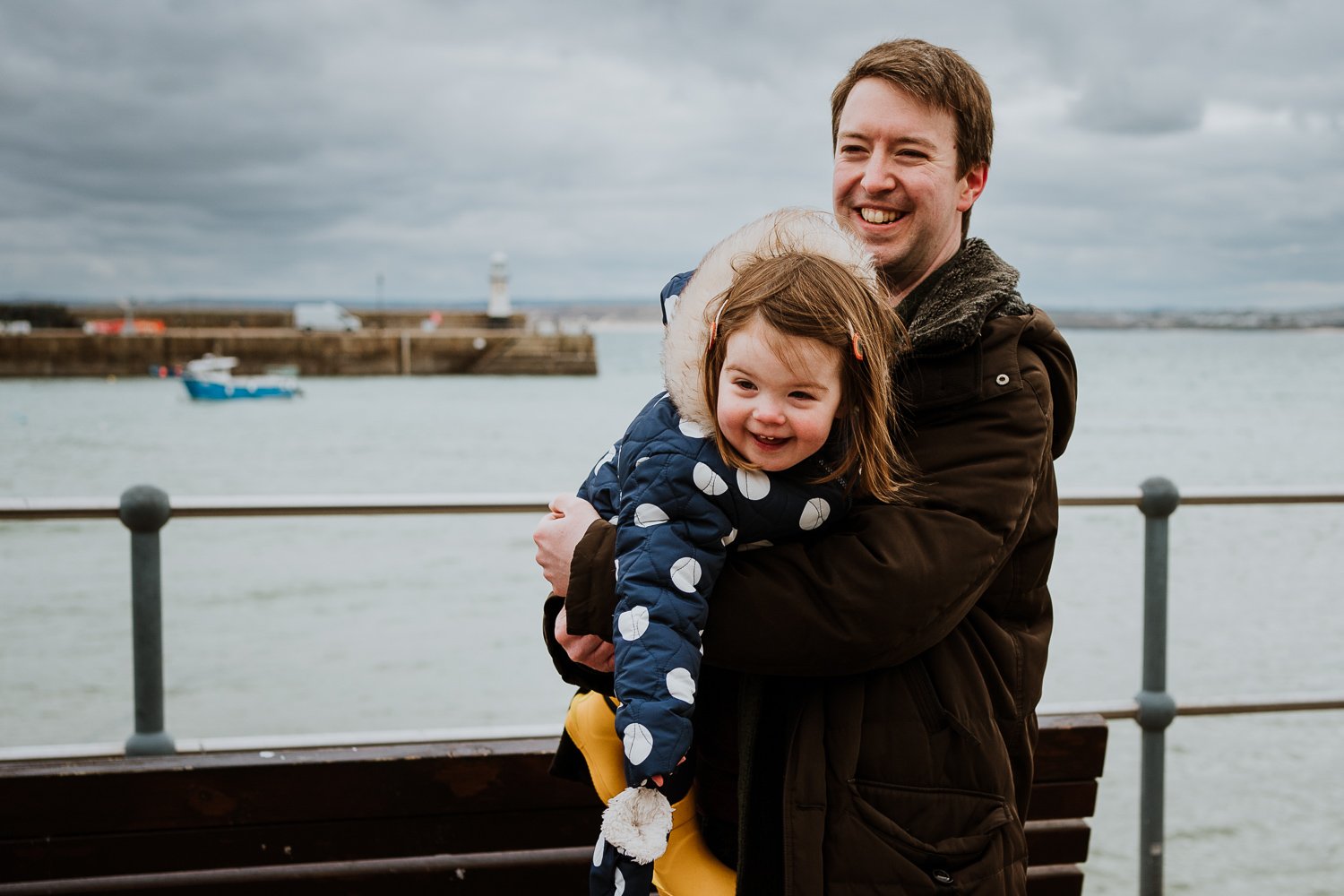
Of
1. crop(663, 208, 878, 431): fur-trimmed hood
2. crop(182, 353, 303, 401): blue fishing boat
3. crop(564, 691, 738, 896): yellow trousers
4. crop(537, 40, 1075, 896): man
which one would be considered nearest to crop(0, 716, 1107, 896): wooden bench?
crop(564, 691, 738, 896): yellow trousers

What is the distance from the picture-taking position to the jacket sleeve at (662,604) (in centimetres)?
139

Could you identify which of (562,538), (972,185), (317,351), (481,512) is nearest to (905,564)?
(562,538)

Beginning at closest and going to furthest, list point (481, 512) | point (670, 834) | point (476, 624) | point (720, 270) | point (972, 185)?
point (720, 270) → point (670, 834) → point (972, 185) → point (481, 512) → point (476, 624)

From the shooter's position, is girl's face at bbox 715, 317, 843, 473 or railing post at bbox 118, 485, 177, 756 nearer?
girl's face at bbox 715, 317, 843, 473

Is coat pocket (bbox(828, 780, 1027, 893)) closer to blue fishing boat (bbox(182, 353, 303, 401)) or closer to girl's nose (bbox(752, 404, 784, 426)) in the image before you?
girl's nose (bbox(752, 404, 784, 426))

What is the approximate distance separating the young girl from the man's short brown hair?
33cm

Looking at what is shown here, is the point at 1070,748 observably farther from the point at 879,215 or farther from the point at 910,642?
the point at 879,215

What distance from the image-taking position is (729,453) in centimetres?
145

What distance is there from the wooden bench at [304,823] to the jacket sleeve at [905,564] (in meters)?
0.94

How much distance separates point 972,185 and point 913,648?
77 centimetres

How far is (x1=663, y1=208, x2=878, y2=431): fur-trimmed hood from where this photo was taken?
1.49 m

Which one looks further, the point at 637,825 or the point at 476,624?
the point at 476,624

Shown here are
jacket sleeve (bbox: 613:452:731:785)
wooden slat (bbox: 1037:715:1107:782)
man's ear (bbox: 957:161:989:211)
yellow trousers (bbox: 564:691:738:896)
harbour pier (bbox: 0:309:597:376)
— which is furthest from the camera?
harbour pier (bbox: 0:309:597:376)

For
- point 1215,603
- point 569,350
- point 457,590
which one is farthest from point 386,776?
point 569,350
